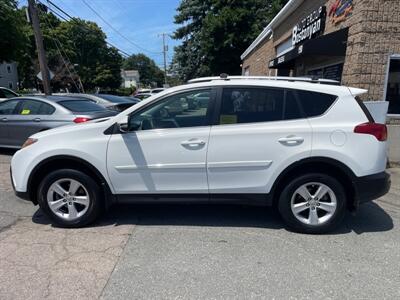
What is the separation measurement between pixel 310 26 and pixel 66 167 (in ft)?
29.5

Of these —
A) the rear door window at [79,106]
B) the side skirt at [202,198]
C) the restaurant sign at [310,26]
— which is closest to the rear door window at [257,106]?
the side skirt at [202,198]

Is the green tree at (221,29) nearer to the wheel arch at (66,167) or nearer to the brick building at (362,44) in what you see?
the brick building at (362,44)

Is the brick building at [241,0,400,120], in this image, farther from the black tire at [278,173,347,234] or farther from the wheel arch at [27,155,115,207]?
the wheel arch at [27,155,115,207]

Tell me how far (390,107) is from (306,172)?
504 cm

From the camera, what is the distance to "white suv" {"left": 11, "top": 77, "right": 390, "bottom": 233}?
3889mm

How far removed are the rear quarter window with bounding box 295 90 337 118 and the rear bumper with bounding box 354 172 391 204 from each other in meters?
0.88

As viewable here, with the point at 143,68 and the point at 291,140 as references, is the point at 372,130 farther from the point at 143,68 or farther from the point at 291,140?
the point at 143,68

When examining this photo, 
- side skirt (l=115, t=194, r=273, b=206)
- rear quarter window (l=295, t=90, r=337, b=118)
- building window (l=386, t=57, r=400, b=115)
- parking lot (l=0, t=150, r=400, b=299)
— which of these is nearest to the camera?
parking lot (l=0, t=150, r=400, b=299)

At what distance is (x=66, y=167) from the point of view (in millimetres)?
4262

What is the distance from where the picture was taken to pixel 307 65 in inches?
497

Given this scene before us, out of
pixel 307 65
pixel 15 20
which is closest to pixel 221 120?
pixel 307 65

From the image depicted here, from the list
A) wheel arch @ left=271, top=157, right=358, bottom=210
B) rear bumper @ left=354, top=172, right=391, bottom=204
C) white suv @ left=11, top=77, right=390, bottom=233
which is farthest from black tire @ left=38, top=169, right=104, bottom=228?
rear bumper @ left=354, top=172, right=391, bottom=204

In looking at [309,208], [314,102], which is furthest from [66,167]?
[314,102]

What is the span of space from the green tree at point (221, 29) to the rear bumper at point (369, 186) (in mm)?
28702
